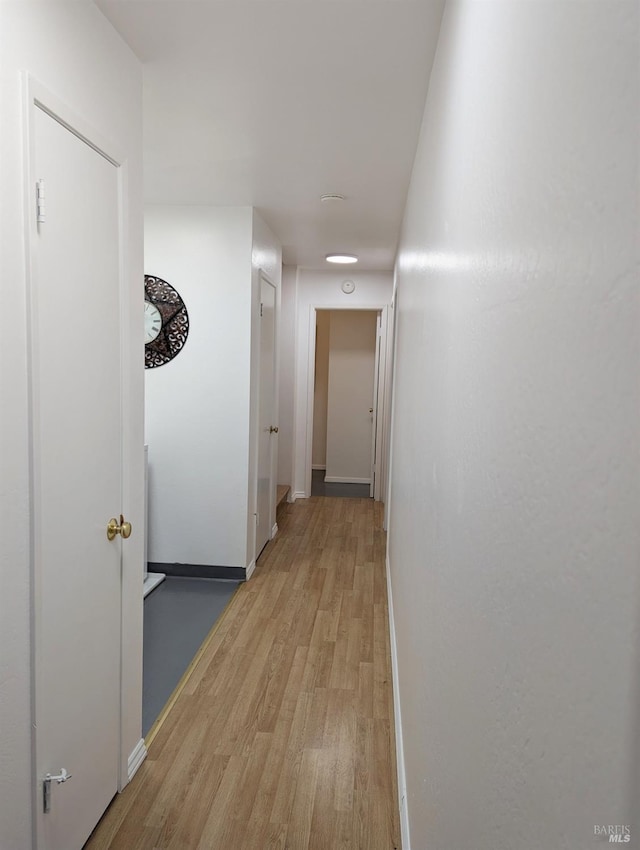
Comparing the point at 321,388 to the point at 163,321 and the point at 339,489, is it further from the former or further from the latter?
the point at 163,321

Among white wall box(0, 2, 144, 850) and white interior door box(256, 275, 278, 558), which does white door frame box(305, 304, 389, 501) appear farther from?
white wall box(0, 2, 144, 850)

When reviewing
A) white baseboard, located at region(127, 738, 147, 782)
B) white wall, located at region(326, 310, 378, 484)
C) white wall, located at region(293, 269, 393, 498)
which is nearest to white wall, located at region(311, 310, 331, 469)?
white wall, located at region(326, 310, 378, 484)

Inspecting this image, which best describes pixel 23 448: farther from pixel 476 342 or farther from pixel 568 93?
pixel 568 93

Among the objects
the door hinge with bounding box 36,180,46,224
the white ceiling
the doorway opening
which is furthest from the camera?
the doorway opening

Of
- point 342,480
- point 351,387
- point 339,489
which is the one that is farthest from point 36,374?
point 342,480

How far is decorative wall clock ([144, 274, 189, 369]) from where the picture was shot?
4.29 m

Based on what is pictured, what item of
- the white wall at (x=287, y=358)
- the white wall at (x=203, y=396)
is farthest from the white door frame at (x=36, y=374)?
the white wall at (x=287, y=358)

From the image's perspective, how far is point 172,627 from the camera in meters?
3.61

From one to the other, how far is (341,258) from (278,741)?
4454 mm

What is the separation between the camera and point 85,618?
188cm

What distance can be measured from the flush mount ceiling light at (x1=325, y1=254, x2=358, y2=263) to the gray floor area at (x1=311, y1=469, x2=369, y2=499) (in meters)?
2.73

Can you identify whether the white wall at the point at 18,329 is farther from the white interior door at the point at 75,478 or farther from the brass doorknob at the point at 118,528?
the brass doorknob at the point at 118,528

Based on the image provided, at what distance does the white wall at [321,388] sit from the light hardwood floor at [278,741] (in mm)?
4944

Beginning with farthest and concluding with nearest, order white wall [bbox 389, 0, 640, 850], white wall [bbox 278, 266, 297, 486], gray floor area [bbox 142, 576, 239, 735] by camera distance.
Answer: white wall [bbox 278, 266, 297, 486] < gray floor area [bbox 142, 576, 239, 735] < white wall [bbox 389, 0, 640, 850]
